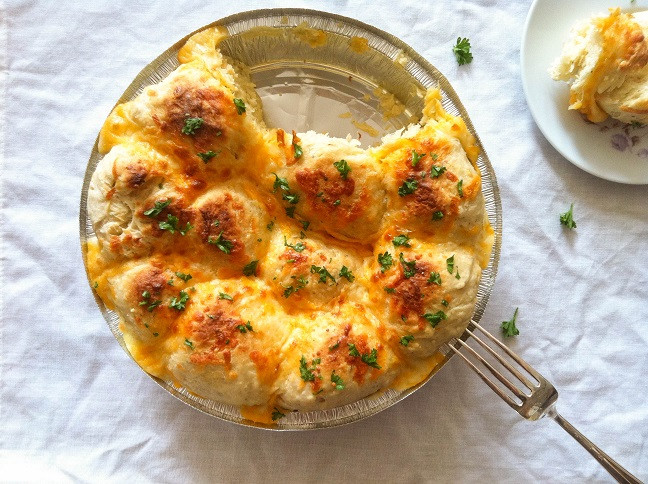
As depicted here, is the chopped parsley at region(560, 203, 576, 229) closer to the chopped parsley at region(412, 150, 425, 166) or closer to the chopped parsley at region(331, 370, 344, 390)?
the chopped parsley at region(412, 150, 425, 166)

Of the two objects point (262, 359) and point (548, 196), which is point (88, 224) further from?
point (548, 196)

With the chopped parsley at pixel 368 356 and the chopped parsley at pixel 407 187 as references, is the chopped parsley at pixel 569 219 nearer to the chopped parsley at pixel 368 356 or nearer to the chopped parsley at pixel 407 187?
the chopped parsley at pixel 407 187

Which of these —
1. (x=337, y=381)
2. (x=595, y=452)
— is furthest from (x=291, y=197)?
(x=595, y=452)

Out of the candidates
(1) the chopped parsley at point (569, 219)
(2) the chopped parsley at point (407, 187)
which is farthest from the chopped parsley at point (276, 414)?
(1) the chopped parsley at point (569, 219)

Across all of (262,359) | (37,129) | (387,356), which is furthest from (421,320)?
(37,129)

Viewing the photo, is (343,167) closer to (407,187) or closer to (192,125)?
(407,187)

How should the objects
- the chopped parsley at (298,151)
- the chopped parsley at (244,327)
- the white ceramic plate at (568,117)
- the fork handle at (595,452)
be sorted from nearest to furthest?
the chopped parsley at (244,327), the chopped parsley at (298,151), the fork handle at (595,452), the white ceramic plate at (568,117)

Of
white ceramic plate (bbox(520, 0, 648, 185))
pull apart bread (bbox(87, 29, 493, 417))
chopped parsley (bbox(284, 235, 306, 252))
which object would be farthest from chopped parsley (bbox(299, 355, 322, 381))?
white ceramic plate (bbox(520, 0, 648, 185))
